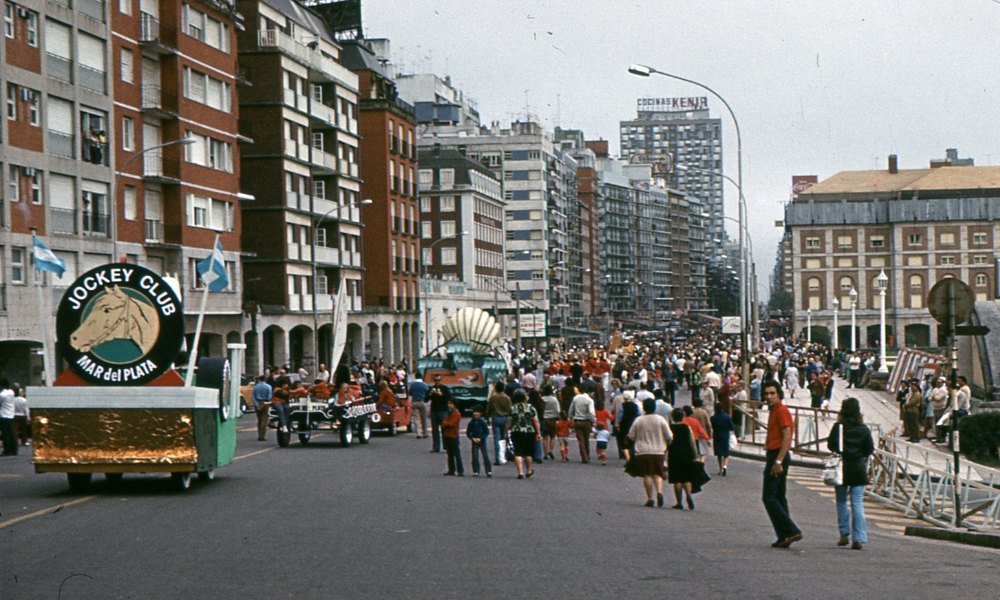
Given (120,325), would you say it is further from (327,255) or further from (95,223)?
(327,255)

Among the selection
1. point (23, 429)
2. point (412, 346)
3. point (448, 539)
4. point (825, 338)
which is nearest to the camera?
point (448, 539)

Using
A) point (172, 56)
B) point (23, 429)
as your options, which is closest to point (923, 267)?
point (172, 56)

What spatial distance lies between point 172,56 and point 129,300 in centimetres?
3581

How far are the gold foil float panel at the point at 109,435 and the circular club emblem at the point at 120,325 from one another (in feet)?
1.86

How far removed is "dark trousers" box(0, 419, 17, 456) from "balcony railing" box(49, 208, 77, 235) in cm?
1685

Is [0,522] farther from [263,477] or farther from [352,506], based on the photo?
[263,477]

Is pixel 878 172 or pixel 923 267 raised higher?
pixel 878 172

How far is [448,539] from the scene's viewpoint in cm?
1403

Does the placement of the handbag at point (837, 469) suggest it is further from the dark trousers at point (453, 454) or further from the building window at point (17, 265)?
the building window at point (17, 265)

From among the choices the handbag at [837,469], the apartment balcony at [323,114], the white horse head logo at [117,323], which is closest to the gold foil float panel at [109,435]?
the white horse head logo at [117,323]

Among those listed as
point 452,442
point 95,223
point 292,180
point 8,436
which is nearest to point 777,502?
point 452,442

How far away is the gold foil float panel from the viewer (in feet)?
59.2

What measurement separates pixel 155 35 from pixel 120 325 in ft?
116

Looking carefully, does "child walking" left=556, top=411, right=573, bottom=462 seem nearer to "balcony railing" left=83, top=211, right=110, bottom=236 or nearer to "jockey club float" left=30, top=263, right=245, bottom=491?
"jockey club float" left=30, top=263, right=245, bottom=491
